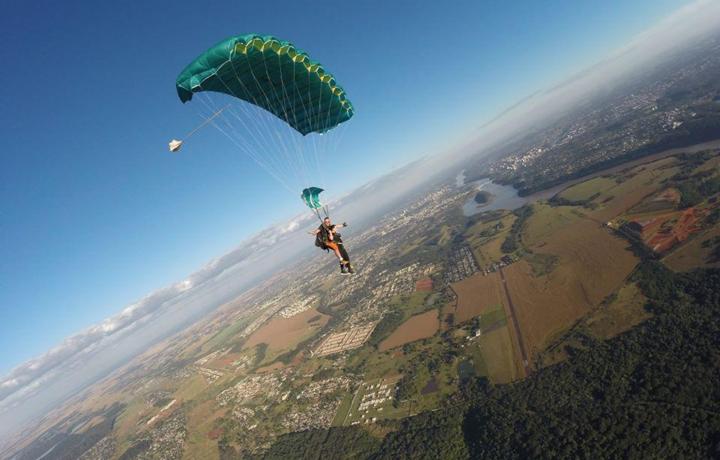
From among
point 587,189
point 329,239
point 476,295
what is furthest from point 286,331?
point 329,239

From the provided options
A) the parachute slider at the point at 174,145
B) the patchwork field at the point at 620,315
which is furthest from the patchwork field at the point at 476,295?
the parachute slider at the point at 174,145

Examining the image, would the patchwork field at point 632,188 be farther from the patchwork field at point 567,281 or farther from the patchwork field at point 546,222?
the patchwork field at point 567,281

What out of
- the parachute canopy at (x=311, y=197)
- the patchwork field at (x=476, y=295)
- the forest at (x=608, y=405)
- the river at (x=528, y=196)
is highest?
the parachute canopy at (x=311, y=197)

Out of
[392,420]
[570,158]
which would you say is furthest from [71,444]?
[570,158]

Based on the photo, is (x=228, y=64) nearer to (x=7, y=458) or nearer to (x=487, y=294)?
(x=487, y=294)

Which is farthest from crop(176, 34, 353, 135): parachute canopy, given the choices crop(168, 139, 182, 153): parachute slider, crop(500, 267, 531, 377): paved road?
crop(500, 267, 531, 377): paved road
